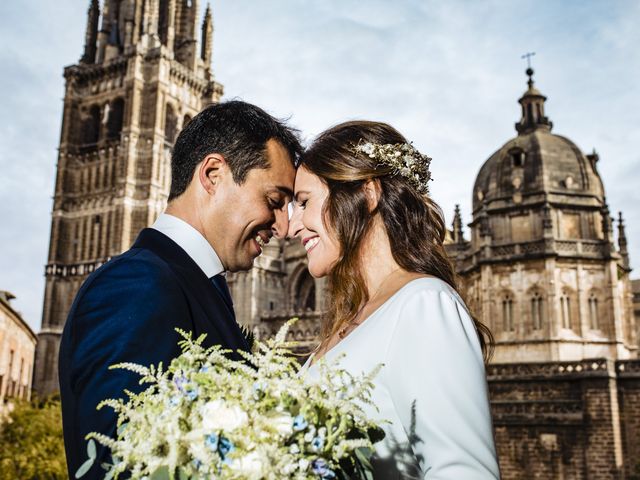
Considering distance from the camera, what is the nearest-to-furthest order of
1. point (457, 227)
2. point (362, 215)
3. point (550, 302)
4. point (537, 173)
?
1. point (362, 215)
2. point (550, 302)
3. point (537, 173)
4. point (457, 227)

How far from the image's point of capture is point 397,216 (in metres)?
2.82

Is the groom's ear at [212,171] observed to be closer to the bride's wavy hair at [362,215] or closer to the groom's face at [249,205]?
the groom's face at [249,205]

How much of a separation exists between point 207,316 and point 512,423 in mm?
23489

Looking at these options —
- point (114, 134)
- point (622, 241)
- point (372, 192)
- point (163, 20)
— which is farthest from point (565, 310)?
point (163, 20)

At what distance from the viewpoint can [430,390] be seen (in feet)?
6.88

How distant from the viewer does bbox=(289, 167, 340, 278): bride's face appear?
9.38 feet

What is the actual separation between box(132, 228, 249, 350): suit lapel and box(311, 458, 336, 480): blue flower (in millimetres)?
1255

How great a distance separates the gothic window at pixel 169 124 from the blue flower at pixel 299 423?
53.1 m

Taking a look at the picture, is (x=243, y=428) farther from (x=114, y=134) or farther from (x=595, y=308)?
(x=114, y=134)

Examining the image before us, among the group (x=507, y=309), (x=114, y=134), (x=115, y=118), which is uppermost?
(x=115, y=118)

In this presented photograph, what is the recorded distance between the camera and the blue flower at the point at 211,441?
1663 mm

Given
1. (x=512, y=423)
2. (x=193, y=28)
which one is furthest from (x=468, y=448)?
(x=193, y=28)

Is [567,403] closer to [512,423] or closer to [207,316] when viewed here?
[512,423]

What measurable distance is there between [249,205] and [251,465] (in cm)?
160
